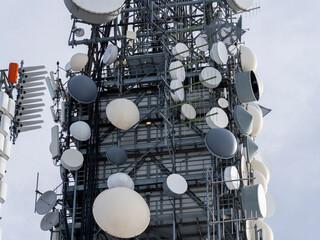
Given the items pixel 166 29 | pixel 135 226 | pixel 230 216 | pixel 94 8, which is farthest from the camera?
pixel 166 29

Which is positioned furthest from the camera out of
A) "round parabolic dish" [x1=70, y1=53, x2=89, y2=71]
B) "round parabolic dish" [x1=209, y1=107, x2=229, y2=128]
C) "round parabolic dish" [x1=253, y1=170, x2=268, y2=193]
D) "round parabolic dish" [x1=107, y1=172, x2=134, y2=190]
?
"round parabolic dish" [x1=70, y1=53, x2=89, y2=71]

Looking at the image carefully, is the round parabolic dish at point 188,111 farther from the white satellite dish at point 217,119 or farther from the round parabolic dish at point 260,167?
the round parabolic dish at point 260,167

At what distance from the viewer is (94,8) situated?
49031mm

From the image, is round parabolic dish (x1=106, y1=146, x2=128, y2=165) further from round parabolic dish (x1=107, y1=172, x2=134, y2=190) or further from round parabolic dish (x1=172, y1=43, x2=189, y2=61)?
round parabolic dish (x1=172, y1=43, x2=189, y2=61)

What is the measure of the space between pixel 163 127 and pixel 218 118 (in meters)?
4.28

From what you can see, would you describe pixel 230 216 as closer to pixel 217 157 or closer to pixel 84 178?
pixel 217 157

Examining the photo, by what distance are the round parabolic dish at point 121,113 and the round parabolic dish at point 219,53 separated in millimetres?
4947

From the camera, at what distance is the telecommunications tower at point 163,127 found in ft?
152

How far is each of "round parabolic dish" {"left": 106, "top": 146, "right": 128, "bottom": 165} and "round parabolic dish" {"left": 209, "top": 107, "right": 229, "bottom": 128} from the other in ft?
16.4

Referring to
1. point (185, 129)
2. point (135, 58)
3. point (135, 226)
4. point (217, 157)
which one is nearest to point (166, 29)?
point (135, 58)

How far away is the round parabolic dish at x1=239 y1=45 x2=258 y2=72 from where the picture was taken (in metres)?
50.6

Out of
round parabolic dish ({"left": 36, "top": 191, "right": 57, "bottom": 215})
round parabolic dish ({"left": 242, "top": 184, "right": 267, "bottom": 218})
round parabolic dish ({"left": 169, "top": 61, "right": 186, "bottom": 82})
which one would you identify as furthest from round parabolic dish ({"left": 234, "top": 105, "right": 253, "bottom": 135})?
round parabolic dish ({"left": 36, "top": 191, "right": 57, "bottom": 215})

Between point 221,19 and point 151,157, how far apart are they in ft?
27.9

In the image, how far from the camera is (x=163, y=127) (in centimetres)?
4978
